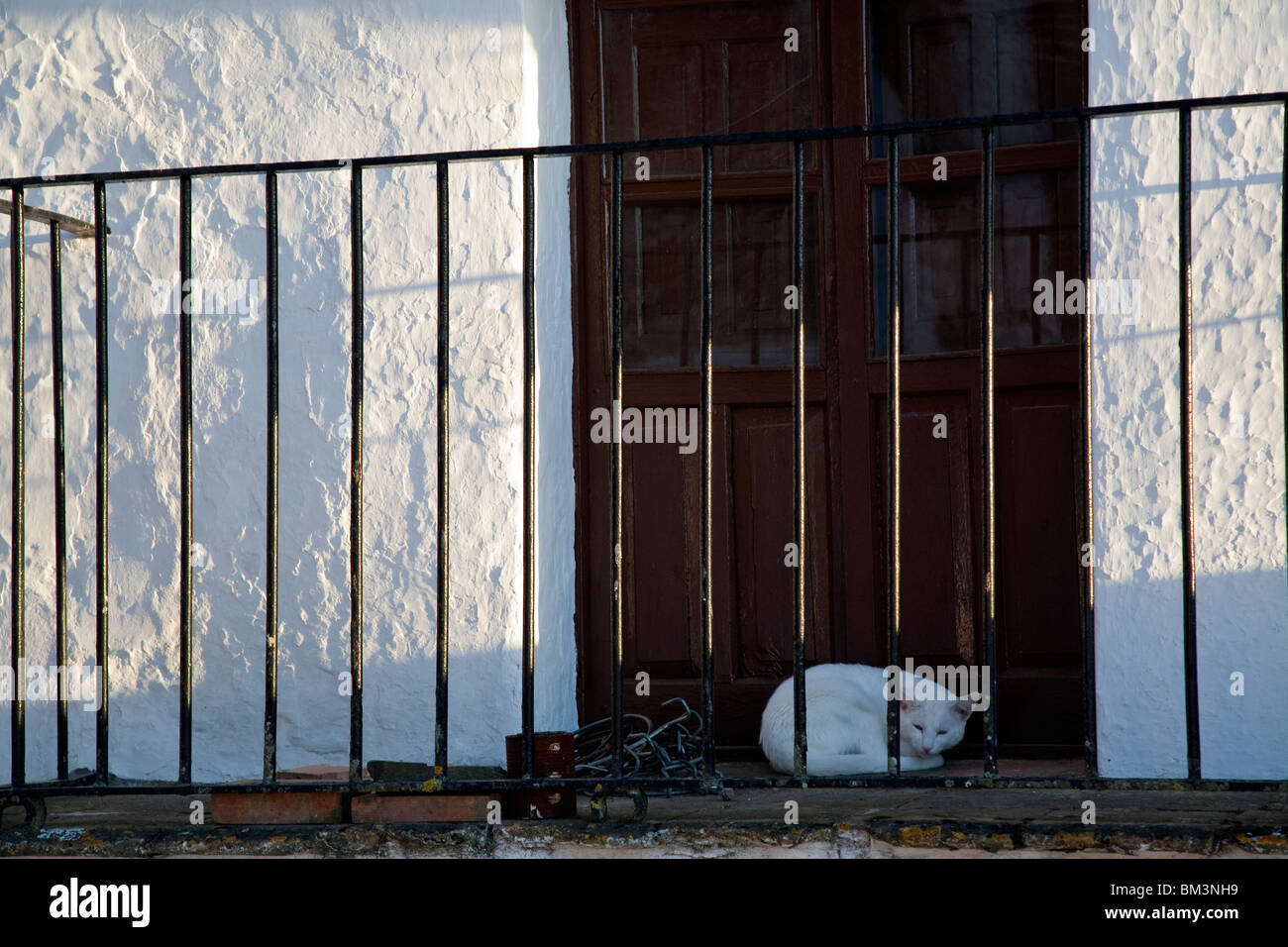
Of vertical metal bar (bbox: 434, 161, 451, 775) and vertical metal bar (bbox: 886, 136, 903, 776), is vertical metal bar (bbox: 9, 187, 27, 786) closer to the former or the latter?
vertical metal bar (bbox: 434, 161, 451, 775)

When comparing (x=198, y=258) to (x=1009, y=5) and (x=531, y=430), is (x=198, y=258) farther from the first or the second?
(x=1009, y=5)

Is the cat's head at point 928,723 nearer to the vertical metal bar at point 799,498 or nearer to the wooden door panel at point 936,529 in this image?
the wooden door panel at point 936,529

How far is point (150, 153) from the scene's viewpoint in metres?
3.75

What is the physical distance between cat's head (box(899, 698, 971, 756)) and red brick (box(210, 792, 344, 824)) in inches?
64.9

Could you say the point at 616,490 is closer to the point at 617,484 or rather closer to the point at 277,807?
the point at 617,484

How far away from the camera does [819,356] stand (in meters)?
3.95

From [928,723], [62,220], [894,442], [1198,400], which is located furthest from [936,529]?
[62,220]

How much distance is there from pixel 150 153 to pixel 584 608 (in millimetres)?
2006

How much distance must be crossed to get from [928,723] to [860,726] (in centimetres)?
20

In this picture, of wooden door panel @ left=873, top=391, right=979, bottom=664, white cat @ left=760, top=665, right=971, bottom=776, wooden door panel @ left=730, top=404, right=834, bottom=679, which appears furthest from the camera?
wooden door panel @ left=730, top=404, right=834, bottom=679

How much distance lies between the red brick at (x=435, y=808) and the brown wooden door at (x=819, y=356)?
1327mm

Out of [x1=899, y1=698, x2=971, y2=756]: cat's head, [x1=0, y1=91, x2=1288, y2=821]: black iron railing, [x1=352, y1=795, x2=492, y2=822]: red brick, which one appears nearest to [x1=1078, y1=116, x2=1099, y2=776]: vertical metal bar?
[x1=0, y1=91, x2=1288, y2=821]: black iron railing

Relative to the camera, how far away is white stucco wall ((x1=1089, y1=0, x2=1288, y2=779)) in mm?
3234

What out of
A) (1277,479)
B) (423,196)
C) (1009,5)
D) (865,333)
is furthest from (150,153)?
(1277,479)
